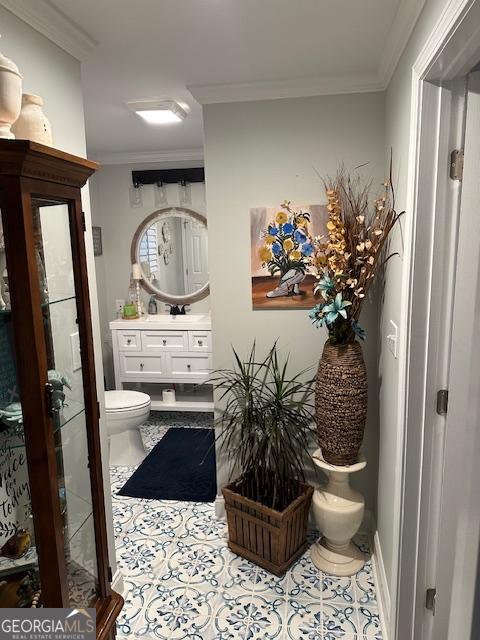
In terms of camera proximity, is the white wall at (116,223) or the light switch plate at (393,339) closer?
the light switch plate at (393,339)

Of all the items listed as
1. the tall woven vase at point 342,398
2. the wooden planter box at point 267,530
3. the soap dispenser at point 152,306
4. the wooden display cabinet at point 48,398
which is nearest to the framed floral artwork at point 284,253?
the tall woven vase at point 342,398

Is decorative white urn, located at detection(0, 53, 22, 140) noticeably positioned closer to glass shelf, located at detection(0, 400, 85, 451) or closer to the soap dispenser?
glass shelf, located at detection(0, 400, 85, 451)

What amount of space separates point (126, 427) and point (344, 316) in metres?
1.98

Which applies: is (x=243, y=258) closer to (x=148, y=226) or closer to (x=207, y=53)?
(x=207, y=53)

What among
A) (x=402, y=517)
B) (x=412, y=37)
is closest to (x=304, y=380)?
(x=402, y=517)

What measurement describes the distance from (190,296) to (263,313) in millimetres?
1787

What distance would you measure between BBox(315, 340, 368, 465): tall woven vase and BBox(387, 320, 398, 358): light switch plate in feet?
0.63

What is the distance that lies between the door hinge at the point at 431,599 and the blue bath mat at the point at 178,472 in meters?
1.48

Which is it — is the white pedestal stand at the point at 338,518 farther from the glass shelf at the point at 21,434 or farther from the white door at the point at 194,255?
the white door at the point at 194,255

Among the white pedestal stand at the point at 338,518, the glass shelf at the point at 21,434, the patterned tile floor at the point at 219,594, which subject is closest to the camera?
the glass shelf at the point at 21,434

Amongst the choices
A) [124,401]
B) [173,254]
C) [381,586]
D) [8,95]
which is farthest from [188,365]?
[8,95]

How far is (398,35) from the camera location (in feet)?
5.49

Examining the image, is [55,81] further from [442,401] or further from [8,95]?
[442,401]

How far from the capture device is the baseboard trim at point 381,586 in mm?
1917
